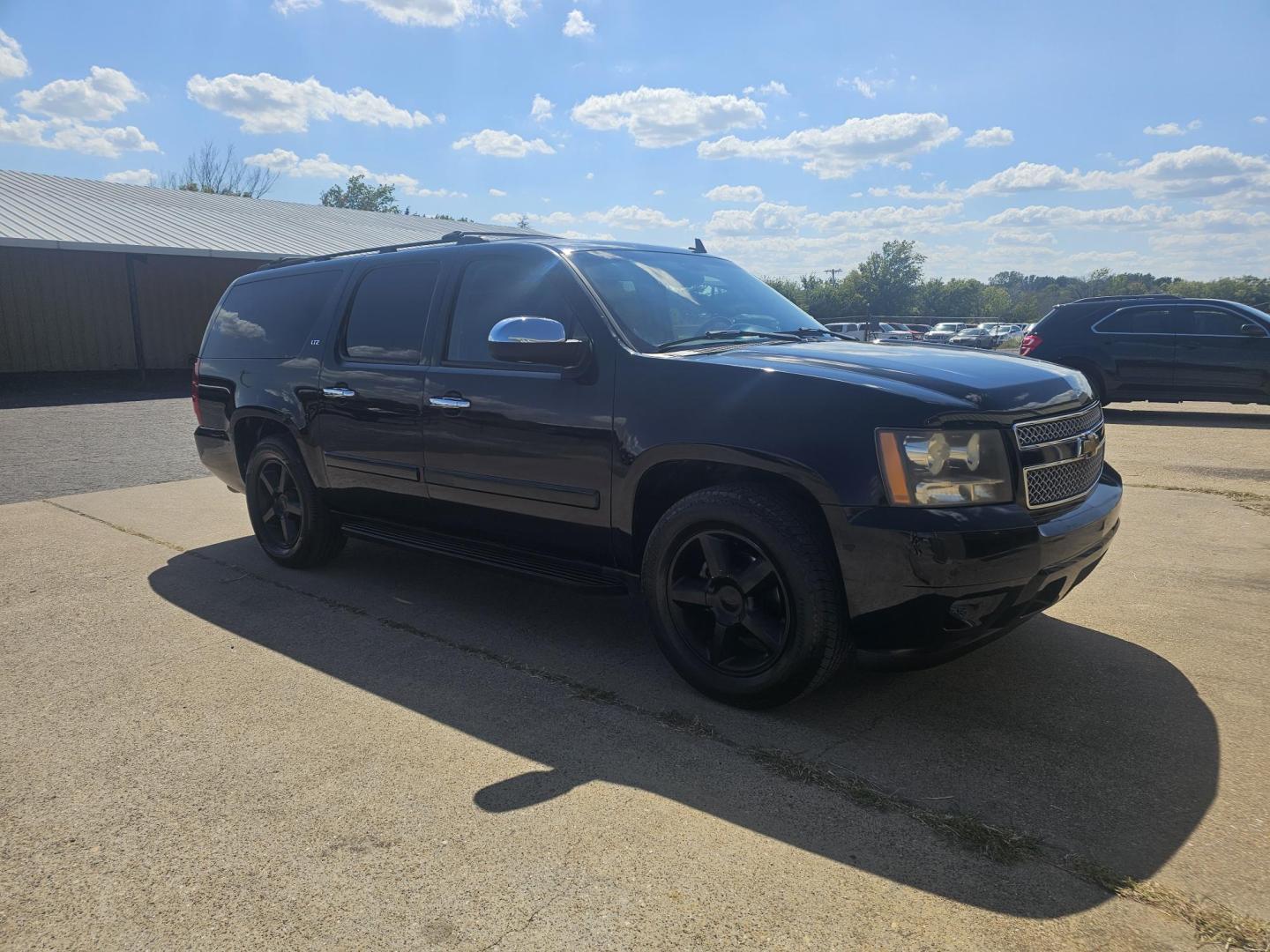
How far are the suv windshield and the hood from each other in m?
0.29

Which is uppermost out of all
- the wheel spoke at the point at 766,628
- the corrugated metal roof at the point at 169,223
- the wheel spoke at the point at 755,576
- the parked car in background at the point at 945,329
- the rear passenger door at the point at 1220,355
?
the corrugated metal roof at the point at 169,223

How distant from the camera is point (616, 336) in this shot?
374cm

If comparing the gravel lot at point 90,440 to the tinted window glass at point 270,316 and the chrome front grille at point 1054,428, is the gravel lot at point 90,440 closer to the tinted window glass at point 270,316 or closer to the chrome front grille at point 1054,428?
the tinted window glass at point 270,316

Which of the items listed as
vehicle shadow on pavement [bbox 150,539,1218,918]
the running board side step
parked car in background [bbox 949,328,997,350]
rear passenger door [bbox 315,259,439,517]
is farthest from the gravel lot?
parked car in background [bbox 949,328,997,350]

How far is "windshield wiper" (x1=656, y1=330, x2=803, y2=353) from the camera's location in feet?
12.6

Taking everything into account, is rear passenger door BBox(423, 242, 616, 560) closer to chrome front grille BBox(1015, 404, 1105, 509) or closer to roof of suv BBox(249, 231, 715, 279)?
roof of suv BBox(249, 231, 715, 279)

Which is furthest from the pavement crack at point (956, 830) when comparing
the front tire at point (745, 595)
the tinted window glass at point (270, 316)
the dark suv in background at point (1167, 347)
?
the dark suv in background at point (1167, 347)

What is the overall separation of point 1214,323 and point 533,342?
1163cm

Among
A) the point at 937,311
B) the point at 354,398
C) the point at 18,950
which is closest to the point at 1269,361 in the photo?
the point at 354,398

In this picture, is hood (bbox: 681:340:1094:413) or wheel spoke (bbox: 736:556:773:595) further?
wheel spoke (bbox: 736:556:773:595)

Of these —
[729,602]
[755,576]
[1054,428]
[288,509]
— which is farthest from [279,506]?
[1054,428]

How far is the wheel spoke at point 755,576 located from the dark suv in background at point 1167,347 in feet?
33.3

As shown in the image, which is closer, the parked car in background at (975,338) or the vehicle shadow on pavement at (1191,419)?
the vehicle shadow on pavement at (1191,419)

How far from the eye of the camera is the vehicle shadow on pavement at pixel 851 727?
8.32ft
